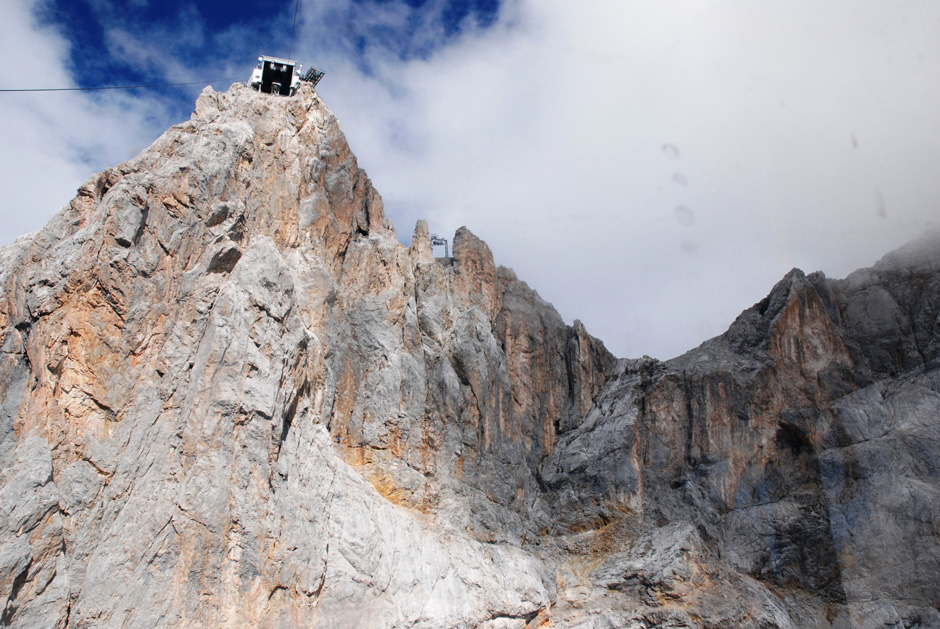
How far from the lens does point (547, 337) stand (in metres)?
47.2

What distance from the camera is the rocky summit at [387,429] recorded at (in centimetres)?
2700

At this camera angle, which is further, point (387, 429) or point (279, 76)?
point (279, 76)

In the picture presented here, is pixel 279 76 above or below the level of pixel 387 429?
above

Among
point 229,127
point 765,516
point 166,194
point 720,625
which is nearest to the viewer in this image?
point 166,194

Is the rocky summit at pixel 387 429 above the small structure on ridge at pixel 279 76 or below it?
below

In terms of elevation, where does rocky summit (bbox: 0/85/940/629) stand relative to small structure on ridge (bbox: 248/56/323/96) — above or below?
below

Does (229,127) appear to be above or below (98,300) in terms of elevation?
above

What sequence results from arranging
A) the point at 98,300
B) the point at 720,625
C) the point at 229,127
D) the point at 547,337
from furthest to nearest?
1. the point at 547,337
2. the point at 229,127
3. the point at 720,625
4. the point at 98,300

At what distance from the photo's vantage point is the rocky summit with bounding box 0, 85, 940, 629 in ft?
88.6

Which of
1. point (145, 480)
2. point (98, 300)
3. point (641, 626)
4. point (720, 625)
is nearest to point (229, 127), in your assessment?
point (98, 300)

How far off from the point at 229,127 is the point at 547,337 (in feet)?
72.6

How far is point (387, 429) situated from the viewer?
37688mm

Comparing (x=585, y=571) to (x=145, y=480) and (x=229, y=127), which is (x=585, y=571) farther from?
(x=229, y=127)

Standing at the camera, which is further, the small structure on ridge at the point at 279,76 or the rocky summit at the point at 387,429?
the small structure on ridge at the point at 279,76
